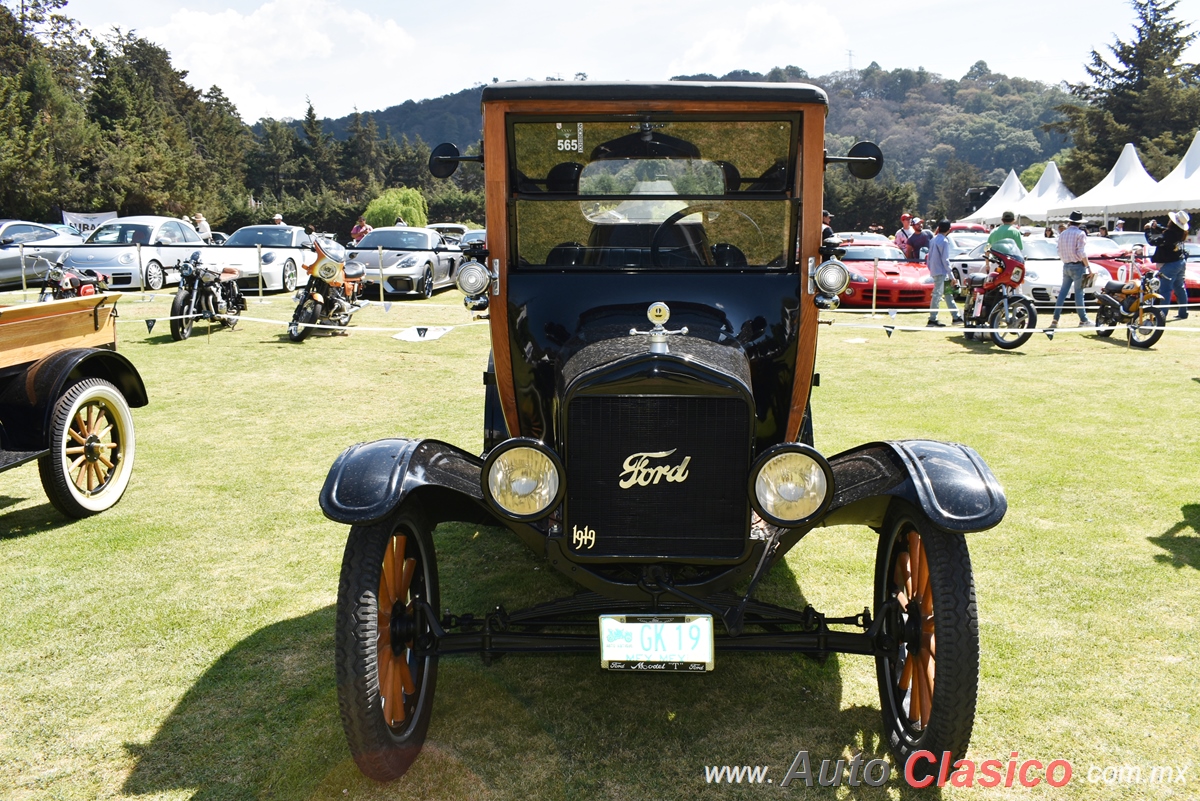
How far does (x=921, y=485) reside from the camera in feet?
9.39

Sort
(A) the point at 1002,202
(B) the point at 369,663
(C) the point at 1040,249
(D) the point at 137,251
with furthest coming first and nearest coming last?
(A) the point at 1002,202
(C) the point at 1040,249
(D) the point at 137,251
(B) the point at 369,663

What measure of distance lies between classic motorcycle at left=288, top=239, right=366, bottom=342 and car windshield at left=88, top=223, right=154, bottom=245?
6855 millimetres

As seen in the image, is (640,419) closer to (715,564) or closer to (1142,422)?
(715,564)

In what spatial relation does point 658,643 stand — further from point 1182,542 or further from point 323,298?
point 323,298

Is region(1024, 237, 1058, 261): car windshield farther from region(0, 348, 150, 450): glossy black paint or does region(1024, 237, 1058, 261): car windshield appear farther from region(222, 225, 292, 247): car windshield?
region(0, 348, 150, 450): glossy black paint

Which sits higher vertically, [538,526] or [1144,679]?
[538,526]

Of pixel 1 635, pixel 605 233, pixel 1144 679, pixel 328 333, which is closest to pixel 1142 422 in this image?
pixel 1144 679

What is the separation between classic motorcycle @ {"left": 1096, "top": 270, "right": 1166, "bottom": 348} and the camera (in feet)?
39.0

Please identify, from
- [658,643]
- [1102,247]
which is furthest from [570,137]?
[1102,247]

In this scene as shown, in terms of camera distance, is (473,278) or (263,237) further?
(263,237)

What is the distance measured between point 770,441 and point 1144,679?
1.69 metres

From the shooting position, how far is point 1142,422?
7543 millimetres

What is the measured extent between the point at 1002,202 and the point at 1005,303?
95.4 ft

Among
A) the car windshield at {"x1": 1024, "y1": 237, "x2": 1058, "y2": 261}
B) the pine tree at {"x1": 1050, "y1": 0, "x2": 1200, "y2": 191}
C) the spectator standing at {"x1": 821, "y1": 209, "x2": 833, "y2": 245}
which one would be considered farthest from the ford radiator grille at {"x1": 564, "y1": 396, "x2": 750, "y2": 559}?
the pine tree at {"x1": 1050, "y1": 0, "x2": 1200, "y2": 191}
